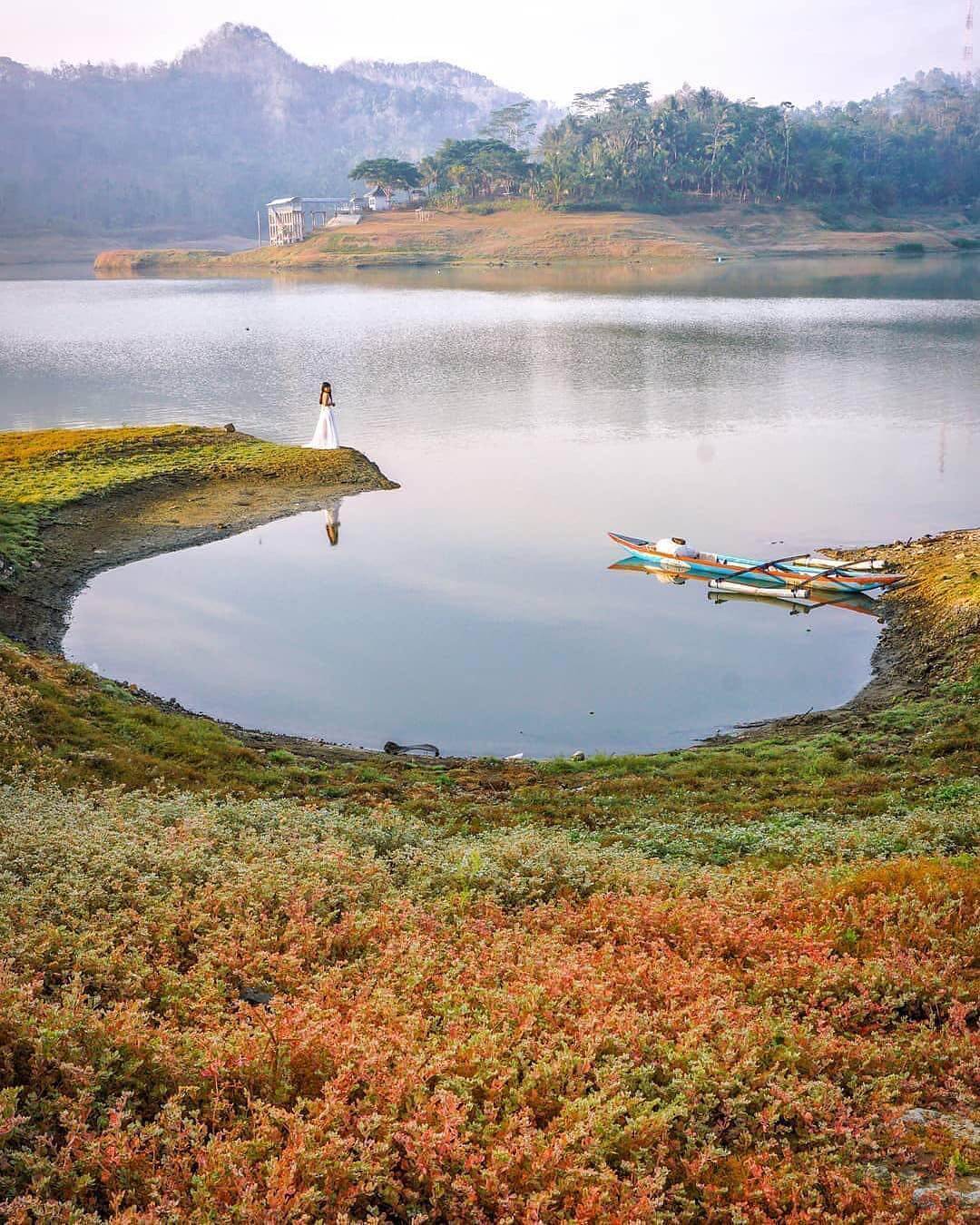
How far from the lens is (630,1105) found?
493 centimetres

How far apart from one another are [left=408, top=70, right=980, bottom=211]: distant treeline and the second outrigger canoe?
127m

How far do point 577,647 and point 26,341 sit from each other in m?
58.3

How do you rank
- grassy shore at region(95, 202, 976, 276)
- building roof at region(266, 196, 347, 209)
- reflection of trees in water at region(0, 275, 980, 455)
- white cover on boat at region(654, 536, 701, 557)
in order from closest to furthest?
1. white cover on boat at region(654, 536, 701, 557)
2. reflection of trees in water at region(0, 275, 980, 455)
3. grassy shore at region(95, 202, 976, 276)
4. building roof at region(266, 196, 347, 209)

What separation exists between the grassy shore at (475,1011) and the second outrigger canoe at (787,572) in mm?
10449

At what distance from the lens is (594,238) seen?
126m

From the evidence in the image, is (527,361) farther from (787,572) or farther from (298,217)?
(298,217)

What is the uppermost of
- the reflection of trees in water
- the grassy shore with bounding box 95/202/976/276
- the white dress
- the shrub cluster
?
the grassy shore with bounding box 95/202/976/276

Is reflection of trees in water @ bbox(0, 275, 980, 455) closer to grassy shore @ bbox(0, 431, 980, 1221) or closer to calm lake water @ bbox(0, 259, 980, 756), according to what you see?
calm lake water @ bbox(0, 259, 980, 756)

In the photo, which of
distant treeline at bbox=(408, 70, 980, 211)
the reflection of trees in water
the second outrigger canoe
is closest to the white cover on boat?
the second outrigger canoe

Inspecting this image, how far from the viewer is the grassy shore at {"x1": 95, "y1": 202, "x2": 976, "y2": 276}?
125 meters

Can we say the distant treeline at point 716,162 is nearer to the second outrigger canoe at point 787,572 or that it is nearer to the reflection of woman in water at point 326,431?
the reflection of woman in water at point 326,431

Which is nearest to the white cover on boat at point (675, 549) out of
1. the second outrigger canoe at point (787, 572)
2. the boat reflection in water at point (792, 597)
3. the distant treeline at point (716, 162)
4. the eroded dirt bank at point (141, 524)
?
the second outrigger canoe at point (787, 572)

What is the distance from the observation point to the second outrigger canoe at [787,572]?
21.0 metres

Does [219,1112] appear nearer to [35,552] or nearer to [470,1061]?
[470,1061]
